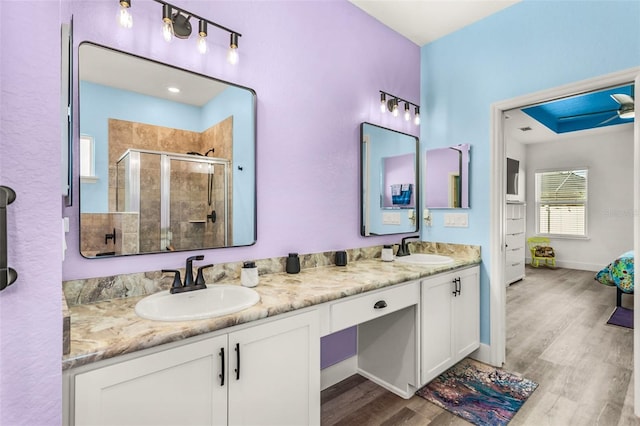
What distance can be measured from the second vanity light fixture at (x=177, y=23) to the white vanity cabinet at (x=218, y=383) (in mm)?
1329

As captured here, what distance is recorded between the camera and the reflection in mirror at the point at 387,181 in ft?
8.07

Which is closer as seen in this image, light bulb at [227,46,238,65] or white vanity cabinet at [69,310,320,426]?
white vanity cabinet at [69,310,320,426]

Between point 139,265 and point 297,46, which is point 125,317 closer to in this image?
point 139,265

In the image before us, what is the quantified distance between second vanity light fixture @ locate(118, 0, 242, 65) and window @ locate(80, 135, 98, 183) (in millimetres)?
512

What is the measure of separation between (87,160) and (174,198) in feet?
1.25

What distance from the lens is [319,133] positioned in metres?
2.17

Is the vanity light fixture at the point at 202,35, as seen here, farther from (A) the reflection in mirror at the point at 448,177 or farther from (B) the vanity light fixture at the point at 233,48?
(A) the reflection in mirror at the point at 448,177

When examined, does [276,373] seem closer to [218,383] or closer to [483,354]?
[218,383]

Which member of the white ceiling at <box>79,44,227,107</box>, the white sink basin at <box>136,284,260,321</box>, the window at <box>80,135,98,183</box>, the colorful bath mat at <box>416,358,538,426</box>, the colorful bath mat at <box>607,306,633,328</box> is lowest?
the colorful bath mat at <box>416,358,538,426</box>

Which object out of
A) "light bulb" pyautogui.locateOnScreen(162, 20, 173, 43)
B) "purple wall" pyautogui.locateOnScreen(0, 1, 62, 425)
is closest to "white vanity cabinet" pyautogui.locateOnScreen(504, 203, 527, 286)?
"light bulb" pyautogui.locateOnScreen(162, 20, 173, 43)

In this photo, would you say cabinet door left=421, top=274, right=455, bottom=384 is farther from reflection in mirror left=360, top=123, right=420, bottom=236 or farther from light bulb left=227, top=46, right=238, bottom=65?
light bulb left=227, top=46, right=238, bottom=65

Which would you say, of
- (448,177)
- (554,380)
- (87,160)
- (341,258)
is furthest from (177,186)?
(554,380)

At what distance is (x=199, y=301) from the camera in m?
1.48

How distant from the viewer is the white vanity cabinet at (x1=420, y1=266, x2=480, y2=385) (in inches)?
81.2
